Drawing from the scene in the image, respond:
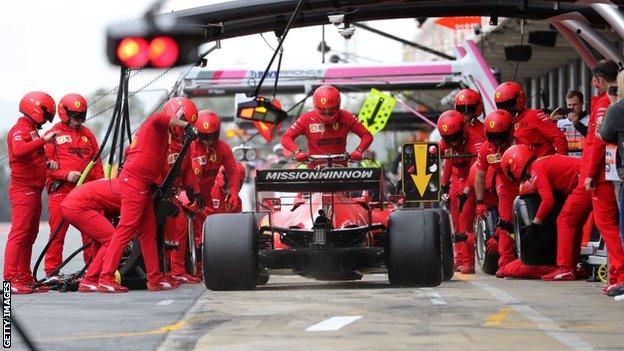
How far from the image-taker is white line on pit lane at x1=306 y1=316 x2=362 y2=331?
11273mm

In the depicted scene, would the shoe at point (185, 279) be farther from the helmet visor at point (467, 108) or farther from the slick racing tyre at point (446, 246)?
the helmet visor at point (467, 108)

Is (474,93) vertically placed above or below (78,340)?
above

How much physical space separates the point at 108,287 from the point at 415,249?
288 centimetres

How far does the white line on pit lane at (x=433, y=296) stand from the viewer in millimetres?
13469

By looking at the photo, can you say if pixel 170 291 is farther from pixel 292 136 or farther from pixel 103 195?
pixel 292 136

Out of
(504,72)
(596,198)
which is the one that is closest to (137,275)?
(596,198)

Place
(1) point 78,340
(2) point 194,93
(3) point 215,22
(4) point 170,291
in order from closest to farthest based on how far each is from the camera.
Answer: (1) point 78,340 < (4) point 170,291 < (3) point 215,22 < (2) point 194,93

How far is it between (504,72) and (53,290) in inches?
1094

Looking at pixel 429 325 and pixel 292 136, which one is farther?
pixel 292 136

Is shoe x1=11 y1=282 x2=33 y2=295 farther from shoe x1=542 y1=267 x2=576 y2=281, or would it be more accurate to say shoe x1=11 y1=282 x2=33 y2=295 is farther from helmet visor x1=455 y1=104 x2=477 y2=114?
helmet visor x1=455 y1=104 x2=477 y2=114

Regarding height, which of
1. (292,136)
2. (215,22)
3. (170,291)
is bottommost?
(170,291)

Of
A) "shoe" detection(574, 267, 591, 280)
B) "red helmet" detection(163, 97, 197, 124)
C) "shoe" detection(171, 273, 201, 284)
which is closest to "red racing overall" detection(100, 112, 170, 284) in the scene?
"red helmet" detection(163, 97, 197, 124)

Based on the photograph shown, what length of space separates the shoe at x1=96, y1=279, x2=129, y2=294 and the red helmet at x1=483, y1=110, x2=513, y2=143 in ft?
15.7

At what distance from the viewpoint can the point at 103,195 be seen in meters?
16.2
